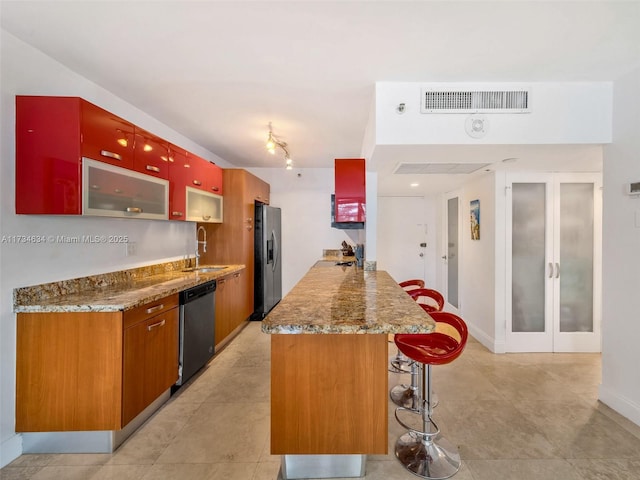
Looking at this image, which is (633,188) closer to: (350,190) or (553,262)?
(553,262)

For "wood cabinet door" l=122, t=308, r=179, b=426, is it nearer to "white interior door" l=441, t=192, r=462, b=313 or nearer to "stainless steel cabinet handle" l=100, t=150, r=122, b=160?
"stainless steel cabinet handle" l=100, t=150, r=122, b=160

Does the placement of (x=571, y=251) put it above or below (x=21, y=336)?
above

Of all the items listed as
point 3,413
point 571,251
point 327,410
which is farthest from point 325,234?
point 3,413

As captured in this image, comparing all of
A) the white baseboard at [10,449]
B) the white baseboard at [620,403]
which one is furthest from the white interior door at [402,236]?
the white baseboard at [10,449]

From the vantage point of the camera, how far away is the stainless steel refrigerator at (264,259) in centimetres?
432

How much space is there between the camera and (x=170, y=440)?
191 cm

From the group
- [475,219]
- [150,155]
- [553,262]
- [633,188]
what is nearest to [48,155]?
[150,155]

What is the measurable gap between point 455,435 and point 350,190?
7.47 ft

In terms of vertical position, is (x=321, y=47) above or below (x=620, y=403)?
above

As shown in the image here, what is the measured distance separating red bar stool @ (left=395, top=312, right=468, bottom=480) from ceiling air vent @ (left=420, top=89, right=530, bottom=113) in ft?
5.02

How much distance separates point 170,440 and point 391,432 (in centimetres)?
151

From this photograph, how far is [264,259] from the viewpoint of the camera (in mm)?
4336

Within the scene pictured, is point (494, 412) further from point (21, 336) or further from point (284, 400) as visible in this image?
point (21, 336)

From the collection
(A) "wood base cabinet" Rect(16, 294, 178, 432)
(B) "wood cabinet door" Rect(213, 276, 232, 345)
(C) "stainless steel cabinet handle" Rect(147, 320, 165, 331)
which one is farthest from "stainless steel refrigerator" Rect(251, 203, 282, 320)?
(A) "wood base cabinet" Rect(16, 294, 178, 432)
